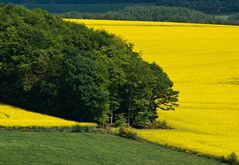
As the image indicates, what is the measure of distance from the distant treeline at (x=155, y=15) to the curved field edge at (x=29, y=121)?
82803mm

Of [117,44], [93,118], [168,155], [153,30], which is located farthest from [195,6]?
[168,155]

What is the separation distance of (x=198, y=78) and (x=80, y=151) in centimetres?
3937

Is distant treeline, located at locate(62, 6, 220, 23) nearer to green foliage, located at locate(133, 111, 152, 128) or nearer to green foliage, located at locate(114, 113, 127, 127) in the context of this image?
green foliage, located at locate(114, 113, 127, 127)

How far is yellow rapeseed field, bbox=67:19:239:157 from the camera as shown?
48844 millimetres

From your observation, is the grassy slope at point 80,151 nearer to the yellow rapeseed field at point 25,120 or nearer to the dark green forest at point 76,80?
the yellow rapeseed field at point 25,120

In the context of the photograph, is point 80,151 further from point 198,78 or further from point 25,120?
point 198,78

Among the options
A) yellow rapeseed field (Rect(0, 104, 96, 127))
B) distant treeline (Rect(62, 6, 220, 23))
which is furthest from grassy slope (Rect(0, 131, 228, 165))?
distant treeline (Rect(62, 6, 220, 23))

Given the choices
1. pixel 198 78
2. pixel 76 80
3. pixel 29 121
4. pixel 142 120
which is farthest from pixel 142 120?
pixel 198 78

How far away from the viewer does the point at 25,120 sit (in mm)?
48531

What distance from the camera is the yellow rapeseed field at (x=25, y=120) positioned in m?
46.3

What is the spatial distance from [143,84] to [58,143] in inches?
724

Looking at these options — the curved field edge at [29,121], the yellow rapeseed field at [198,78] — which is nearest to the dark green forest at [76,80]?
the curved field edge at [29,121]

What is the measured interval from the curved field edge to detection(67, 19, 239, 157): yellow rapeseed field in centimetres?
561

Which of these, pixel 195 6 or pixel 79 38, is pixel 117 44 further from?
pixel 195 6
